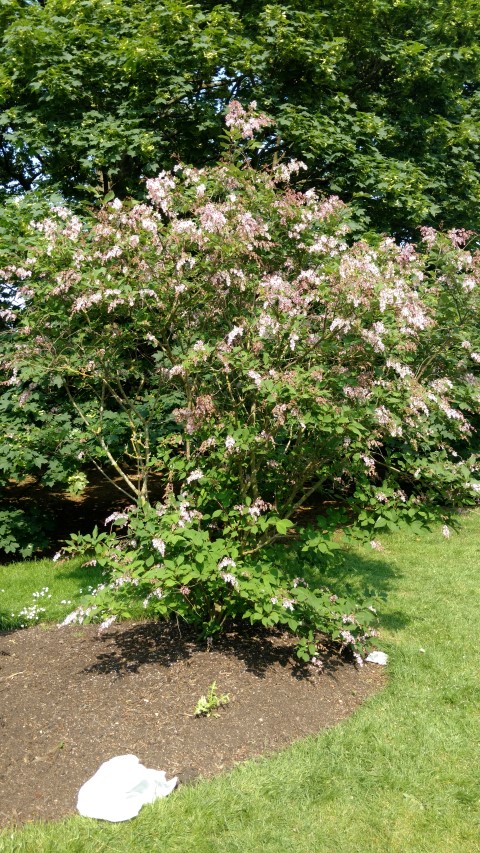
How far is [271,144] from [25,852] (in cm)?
855

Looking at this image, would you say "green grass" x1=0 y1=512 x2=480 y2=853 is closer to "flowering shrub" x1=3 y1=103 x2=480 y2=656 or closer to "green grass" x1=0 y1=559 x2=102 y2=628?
"flowering shrub" x1=3 y1=103 x2=480 y2=656

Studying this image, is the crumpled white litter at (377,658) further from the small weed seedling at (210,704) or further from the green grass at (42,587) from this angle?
the green grass at (42,587)

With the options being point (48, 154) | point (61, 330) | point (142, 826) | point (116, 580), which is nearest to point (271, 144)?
point (48, 154)

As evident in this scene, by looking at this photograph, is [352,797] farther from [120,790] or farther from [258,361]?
[258,361]

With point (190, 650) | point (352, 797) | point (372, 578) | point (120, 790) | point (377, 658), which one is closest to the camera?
point (120, 790)

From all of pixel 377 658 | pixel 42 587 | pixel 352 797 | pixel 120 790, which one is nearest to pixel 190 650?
pixel 377 658

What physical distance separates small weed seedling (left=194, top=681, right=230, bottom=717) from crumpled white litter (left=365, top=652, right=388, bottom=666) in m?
1.21

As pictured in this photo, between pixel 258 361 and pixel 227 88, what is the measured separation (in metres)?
5.95

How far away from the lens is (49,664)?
4.37 m

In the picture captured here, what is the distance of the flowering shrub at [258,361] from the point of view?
12.7 ft

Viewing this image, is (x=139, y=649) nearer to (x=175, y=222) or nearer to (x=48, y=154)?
(x=175, y=222)

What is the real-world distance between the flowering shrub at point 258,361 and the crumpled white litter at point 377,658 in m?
0.18

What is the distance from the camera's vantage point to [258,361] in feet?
12.8

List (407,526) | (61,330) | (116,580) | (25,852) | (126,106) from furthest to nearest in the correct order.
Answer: (126,106) → (61,330) → (407,526) → (116,580) → (25,852)
